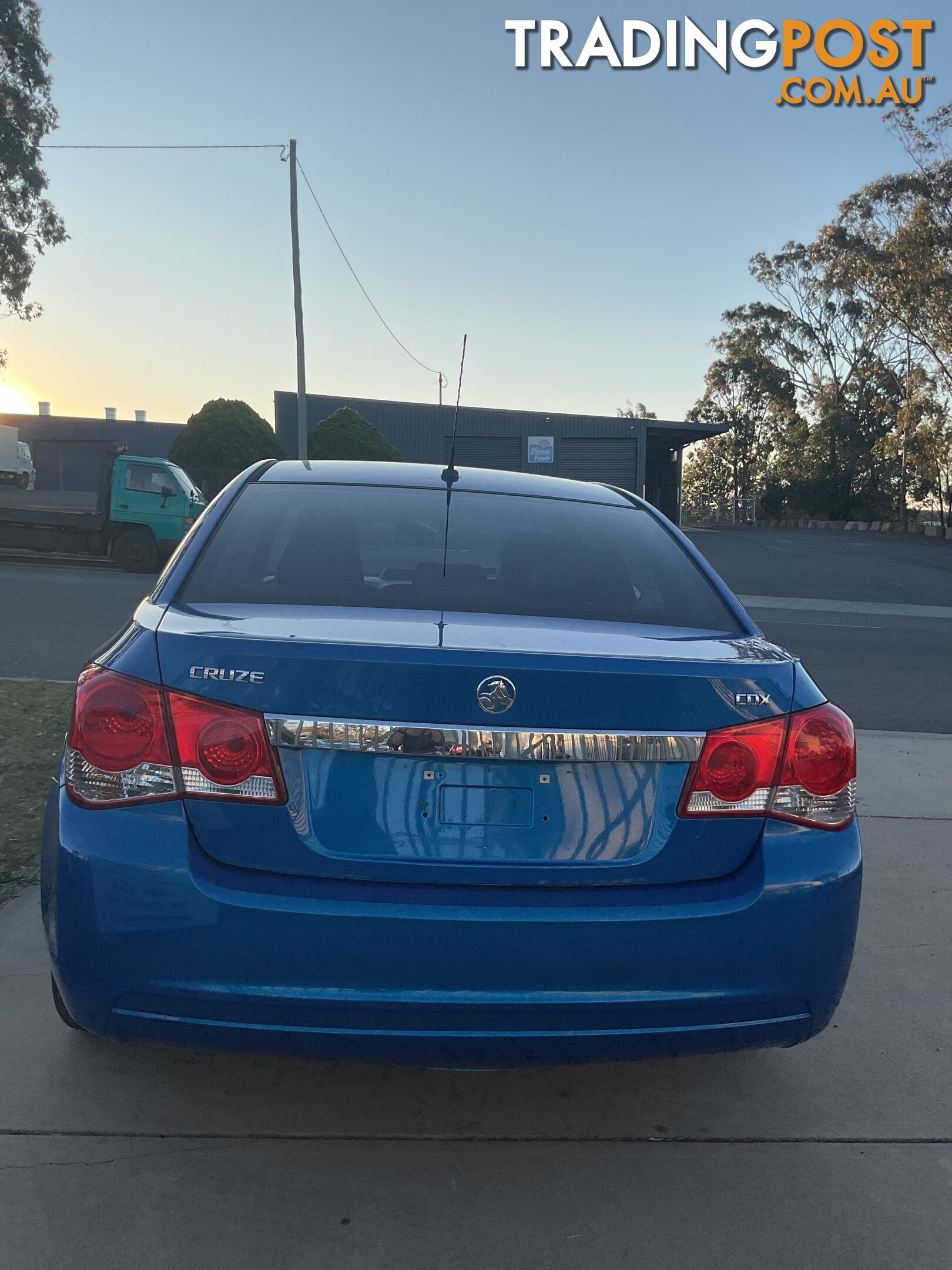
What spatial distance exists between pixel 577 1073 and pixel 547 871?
1029mm

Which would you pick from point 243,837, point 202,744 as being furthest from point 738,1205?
point 202,744

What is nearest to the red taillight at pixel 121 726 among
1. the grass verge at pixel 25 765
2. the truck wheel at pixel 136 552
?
the grass verge at pixel 25 765

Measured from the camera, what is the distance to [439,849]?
212 cm

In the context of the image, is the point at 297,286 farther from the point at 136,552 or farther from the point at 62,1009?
the point at 62,1009

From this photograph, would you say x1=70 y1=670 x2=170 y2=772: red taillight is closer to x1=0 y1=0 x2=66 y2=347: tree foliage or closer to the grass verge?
the grass verge

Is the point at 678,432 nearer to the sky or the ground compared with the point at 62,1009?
nearer to the sky

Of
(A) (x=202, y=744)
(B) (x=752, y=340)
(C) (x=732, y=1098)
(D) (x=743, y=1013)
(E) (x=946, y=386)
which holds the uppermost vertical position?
(B) (x=752, y=340)

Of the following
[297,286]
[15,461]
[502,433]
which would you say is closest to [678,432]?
[502,433]

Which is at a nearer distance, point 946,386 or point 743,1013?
point 743,1013

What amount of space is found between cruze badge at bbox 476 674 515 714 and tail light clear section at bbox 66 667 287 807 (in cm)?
41

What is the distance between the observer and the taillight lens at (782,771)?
87.0 inches

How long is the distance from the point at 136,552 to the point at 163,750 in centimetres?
1690

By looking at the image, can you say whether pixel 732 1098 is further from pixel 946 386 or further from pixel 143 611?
pixel 946 386

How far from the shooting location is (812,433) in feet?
195
